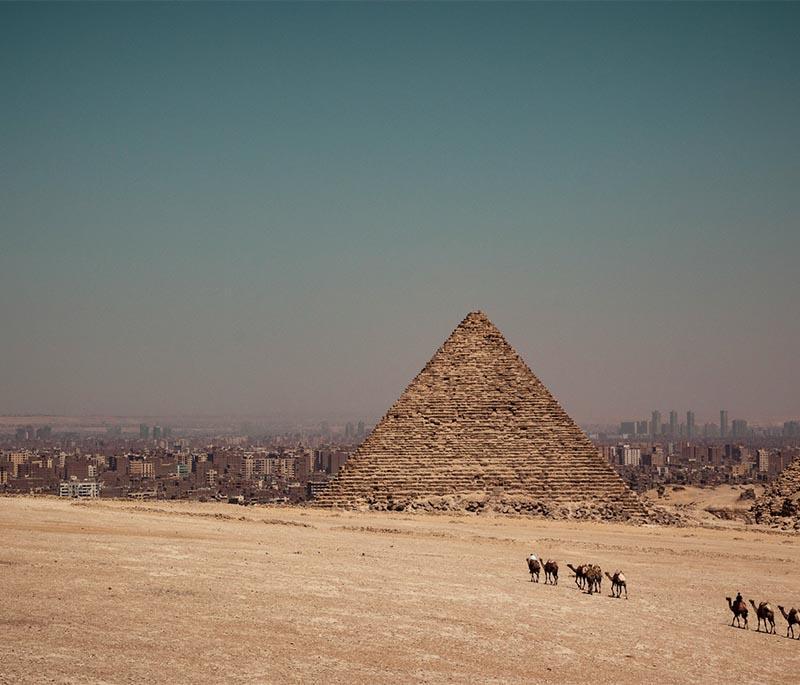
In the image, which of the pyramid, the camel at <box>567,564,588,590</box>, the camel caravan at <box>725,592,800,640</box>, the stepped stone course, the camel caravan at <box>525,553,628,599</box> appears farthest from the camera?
the stepped stone course

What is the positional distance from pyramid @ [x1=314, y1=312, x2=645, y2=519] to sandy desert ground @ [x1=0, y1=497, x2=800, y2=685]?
450 inches

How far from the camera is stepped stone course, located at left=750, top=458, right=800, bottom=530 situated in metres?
37.0

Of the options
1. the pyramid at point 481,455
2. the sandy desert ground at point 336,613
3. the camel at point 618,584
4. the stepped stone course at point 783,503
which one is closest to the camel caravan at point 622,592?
the camel at point 618,584

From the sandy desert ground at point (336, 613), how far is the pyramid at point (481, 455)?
37.5ft

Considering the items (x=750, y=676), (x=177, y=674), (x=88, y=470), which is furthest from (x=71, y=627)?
(x=88, y=470)

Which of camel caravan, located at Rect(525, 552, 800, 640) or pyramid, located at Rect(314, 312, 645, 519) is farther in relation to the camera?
pyramid, located at Rect(314, 312, 645, 519)

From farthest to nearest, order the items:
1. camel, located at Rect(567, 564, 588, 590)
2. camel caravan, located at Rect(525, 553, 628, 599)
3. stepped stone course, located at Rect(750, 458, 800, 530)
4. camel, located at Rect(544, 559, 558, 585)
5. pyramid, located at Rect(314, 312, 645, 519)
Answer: stepped stone course, located at Rect(750, 458, 800, 530), pyramid, located at Rect(314, 312, 645, 519), camel, located at Rect(544, 559, 558, 585), camel, located at Rect(567, 564, 588, 590), camel caravan, located at Rect(525, 553, 628, 599)

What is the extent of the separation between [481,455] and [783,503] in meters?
11.6

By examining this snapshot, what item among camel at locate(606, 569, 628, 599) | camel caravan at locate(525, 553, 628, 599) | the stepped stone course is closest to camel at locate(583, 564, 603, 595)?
camel caravan at locate(525, 553, 628, 599)

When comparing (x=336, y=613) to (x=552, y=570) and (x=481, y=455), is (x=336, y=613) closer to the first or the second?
(x=552, y=570)

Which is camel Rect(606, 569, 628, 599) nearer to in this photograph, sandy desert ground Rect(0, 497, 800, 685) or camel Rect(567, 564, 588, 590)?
sandy desert ground Rect(0, 497, 800, 685)

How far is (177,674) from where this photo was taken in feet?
30.5

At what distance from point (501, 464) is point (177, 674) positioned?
26257 millimetres

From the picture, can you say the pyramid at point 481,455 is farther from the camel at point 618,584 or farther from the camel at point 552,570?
the camel at point 618,584
